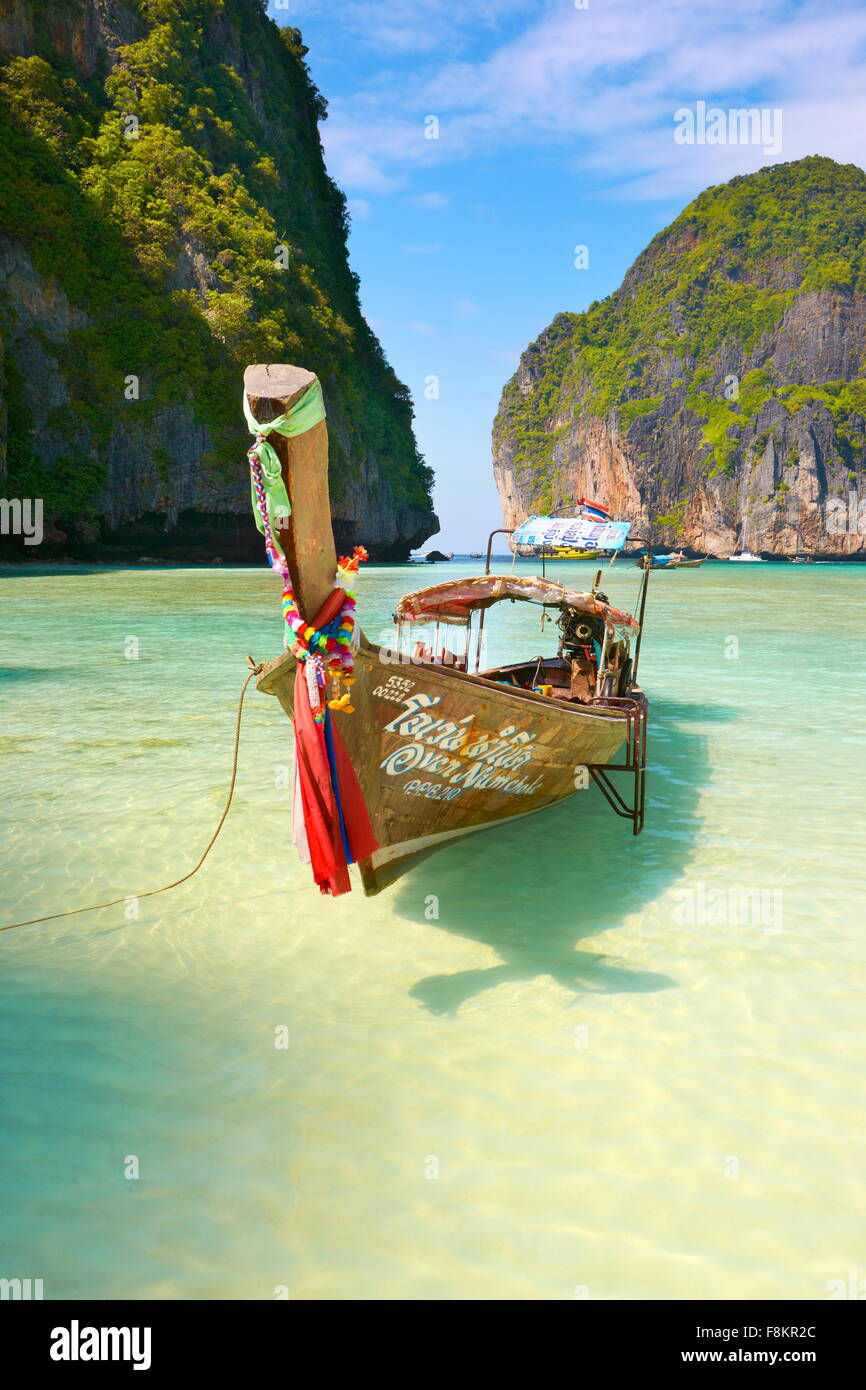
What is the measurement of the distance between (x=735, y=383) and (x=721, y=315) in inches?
649

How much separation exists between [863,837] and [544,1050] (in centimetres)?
383

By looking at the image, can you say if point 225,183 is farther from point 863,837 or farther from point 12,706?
point 863,837

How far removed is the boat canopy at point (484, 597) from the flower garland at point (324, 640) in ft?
9.93

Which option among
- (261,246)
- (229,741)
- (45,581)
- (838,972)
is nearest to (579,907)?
(838,972)

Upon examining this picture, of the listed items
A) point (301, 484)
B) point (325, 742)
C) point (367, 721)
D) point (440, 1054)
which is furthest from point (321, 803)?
point (301, 484)

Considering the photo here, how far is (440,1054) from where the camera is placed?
395 cm

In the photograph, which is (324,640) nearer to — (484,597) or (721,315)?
(484,597)

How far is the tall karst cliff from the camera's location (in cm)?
3962

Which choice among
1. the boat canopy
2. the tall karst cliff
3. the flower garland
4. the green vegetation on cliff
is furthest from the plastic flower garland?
the green vegetation on cliff

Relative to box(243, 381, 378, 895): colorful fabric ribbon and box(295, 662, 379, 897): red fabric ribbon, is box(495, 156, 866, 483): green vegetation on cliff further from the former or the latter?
box(295, 662, 379, 897): red fabric ribbon

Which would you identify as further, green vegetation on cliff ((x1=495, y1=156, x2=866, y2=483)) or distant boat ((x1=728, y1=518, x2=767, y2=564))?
green vegetation on cliff ((x1=495, y1=156, x2=866, y2=483))

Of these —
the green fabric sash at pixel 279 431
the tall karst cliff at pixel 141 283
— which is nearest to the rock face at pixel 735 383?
the tall karst cliff at pixel 141 283

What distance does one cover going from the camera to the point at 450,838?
617cm

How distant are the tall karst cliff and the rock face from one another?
55699 millimetres
